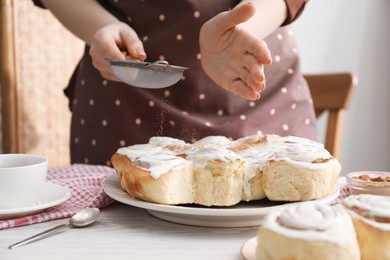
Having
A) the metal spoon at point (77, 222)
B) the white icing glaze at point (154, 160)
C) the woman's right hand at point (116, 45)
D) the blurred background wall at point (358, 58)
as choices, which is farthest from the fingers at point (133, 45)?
the blurred background wall at point (358, 58)

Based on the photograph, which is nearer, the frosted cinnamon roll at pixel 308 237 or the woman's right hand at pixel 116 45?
the frosted cinnamon roll at pixel 308 237

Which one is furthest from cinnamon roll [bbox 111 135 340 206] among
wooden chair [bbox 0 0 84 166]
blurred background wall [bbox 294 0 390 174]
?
blurred background wall [bbox 294 0 390 174]

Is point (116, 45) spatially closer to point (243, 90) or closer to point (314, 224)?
point (243, 90)

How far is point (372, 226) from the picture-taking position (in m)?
0.52

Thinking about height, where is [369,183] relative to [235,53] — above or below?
below

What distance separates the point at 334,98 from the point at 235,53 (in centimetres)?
73

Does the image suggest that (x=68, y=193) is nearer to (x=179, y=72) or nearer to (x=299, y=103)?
(x=179, y=72)

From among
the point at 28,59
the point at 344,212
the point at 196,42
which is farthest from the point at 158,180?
the point at 28,59

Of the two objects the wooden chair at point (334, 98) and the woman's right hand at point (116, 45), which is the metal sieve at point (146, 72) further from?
the wooden chair at point (334, 98)

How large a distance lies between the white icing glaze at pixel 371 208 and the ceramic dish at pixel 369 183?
16 cm

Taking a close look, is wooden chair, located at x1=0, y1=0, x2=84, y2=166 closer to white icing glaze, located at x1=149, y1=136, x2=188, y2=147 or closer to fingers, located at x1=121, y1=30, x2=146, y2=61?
fingers, located at x1=121, y1=30, x2=146, y2=61

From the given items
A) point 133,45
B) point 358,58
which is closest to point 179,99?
point 133,45

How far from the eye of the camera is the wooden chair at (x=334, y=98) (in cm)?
152

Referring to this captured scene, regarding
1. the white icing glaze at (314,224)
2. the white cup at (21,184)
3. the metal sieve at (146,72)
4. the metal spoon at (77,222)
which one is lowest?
Result: the metal spoon at (77,222)
